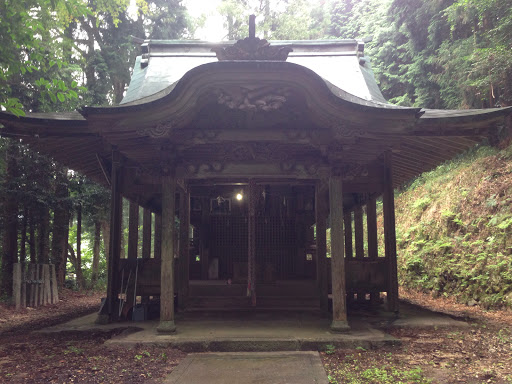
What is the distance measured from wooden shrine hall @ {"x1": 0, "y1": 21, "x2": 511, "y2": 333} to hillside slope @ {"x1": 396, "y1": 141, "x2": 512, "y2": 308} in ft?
8.80

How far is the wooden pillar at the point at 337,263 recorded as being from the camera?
19.8 feet

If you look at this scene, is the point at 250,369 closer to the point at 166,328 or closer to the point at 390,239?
the point at 166,328

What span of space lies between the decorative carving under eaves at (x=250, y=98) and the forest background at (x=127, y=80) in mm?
2225

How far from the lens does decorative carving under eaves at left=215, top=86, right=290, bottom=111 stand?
5551 millimetres

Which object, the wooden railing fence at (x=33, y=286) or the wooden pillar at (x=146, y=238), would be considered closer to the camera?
the wooden railing fence at (x=33, y=286)

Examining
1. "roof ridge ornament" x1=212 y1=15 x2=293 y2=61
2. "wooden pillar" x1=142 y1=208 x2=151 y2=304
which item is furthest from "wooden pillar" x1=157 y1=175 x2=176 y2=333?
"wooden pillar" x1=142 y1=208 x2=151 y2=304

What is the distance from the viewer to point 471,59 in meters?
12.7

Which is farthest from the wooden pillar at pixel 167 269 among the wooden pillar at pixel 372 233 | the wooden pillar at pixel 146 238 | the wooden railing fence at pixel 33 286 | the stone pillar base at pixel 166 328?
the wooden railing fence at pixel 33 286

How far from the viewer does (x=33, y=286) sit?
34.7ft

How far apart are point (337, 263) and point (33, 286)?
8.58m

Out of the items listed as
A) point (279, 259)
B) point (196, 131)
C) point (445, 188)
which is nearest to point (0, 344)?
point (196, 131)

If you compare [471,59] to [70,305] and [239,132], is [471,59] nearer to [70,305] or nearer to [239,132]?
[239,132]

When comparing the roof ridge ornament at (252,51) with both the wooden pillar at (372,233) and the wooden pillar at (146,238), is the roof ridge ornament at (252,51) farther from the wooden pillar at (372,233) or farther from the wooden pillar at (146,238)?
the wooden pillar at (146,238)

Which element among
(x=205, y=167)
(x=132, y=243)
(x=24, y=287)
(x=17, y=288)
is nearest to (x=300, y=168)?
(x=205, y=167)
